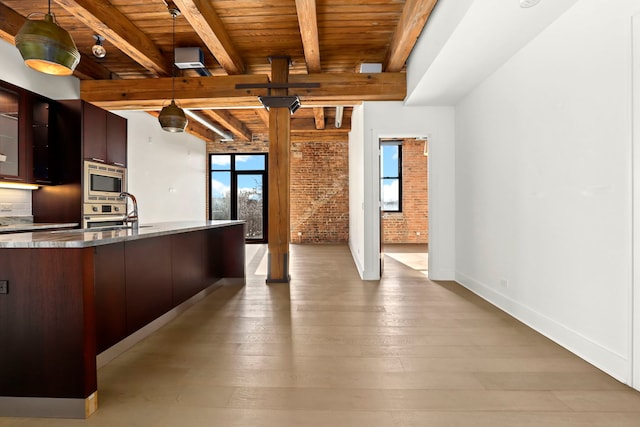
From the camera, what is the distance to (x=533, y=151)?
2980 mm

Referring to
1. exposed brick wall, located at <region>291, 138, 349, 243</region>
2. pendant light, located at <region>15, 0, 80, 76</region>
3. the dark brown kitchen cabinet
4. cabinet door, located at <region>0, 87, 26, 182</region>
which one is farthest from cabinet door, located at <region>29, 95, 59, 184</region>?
exposed brick wall, located at <region>291, 138, 349, 243</region>

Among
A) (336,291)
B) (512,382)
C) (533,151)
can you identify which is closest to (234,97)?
(336,291)

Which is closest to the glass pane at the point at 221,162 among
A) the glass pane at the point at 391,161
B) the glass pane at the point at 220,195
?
the glass pane at the point at 220,195

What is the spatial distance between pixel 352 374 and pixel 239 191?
851cm

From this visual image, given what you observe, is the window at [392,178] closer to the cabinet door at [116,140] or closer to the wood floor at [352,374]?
the wood floor at [352,374]

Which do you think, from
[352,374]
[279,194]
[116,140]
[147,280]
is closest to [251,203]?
[116,140]

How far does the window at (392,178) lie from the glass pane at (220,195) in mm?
4590

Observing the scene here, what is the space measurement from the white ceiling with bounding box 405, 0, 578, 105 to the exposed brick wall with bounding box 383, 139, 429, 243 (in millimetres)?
5232

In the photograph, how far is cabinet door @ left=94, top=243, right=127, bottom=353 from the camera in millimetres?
2086

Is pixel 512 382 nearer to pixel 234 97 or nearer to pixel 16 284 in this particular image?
pixel 16 284

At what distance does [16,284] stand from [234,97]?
371 centimetres

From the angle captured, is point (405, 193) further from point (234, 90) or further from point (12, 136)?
point (12, 136)

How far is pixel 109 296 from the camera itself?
7.15ft

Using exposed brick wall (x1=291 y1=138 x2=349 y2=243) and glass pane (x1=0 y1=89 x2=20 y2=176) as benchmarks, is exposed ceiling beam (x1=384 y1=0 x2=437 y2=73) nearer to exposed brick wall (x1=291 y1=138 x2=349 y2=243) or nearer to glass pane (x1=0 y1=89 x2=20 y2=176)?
glass pane (x1=0 y1=89 x2=20 y2=176)
